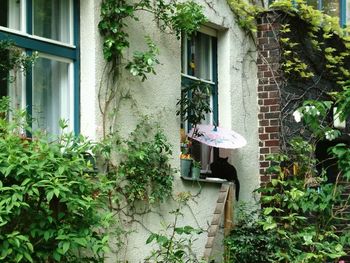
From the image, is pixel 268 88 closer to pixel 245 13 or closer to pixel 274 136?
pixel 274 136

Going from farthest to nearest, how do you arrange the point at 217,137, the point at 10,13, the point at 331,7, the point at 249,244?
1. the point at 331,7
2. the point at 217,137
3. the point at 249,244
4. the point at 10,13

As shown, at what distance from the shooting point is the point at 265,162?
10.7 metres

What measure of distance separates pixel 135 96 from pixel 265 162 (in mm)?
2869

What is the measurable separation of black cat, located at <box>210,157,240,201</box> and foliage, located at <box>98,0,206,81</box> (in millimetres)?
1863

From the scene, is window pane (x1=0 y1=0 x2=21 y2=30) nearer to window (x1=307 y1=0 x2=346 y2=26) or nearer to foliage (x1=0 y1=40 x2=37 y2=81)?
foliage (x1=0 y1=40 x2=37 y2=81)

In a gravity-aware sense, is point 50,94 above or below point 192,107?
above

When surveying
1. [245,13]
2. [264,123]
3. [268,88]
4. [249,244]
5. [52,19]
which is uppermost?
[245,13]

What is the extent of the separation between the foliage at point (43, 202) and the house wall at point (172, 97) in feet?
5.16

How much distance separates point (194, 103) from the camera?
9234 mm

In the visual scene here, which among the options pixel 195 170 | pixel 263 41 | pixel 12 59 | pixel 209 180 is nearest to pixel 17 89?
pixel 12 59

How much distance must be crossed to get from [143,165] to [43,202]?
6.97 ft

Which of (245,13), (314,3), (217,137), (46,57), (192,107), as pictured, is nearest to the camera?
(46,57)

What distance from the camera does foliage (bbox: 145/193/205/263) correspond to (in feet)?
25.7

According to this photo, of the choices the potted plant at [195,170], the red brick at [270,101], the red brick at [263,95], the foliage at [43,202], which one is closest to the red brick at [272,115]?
the red brick at [270,101]
